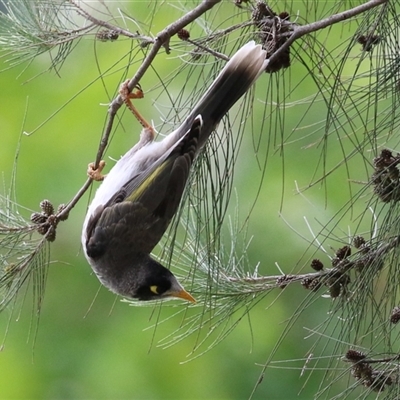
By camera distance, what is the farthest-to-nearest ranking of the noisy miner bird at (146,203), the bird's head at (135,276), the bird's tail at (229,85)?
the bird's head at (135,276) → the noisy miner bird at (146,203) → the bird's tail at (229,85)

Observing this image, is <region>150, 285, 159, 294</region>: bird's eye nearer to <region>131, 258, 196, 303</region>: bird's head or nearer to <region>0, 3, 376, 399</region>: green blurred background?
<region>131, 258, 196, 303</region>: bird's head

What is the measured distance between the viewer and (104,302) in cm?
399

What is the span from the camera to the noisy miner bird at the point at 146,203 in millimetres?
1579

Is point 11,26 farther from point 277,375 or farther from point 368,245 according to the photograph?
Result: point 277,375

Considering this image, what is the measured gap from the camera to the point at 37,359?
3.89 meters

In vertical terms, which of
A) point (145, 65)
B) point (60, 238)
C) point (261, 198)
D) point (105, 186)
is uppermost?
point (145, 65)

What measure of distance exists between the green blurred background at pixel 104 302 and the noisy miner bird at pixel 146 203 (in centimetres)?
151

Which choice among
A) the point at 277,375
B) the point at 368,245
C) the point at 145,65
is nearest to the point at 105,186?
the point at 145,65

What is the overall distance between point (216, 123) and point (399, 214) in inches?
19.0

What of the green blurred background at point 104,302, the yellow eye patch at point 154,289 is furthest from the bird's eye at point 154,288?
the green blurred background at point 104,302

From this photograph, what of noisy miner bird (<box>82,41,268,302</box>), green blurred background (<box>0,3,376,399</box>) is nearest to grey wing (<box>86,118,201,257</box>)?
noisy miner bird (<box>82,41,268,302</box>)

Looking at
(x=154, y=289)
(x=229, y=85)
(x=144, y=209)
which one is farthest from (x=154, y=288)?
(x=229, y=85)

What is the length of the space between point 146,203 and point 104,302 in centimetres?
238

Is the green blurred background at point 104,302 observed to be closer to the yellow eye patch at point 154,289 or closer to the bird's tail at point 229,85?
the yellow eye patch at point 154,289
